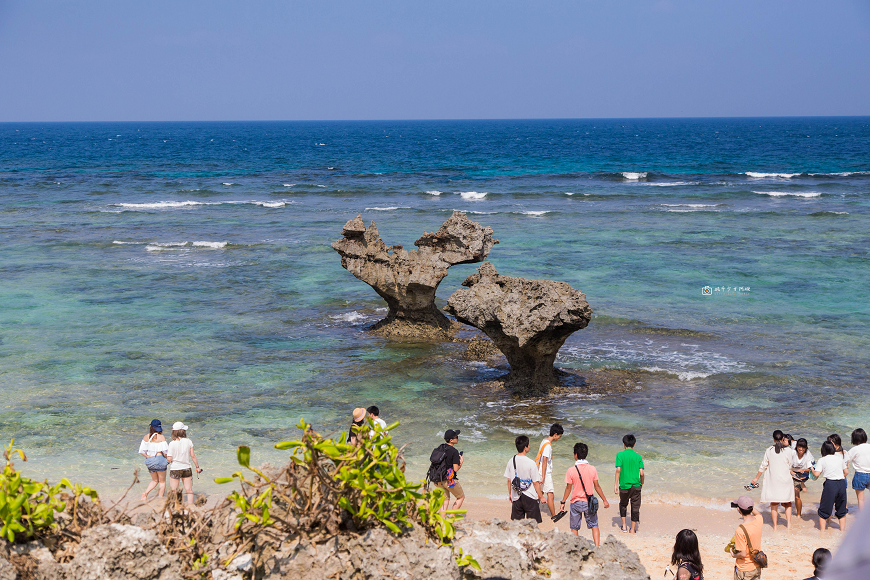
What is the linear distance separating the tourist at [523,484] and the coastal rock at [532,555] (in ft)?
11.1

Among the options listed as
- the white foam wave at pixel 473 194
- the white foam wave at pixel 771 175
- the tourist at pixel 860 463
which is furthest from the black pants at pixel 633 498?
the white foam wave at pixel 771 175

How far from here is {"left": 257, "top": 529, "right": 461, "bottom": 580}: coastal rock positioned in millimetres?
3934

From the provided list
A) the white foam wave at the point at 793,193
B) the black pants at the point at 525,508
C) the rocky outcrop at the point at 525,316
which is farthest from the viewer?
the white foam wave at the point at 793,193

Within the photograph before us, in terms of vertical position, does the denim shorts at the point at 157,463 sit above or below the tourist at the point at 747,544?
below

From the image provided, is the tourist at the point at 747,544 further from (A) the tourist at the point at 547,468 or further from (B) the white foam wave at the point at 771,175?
(B) the white foam wave at the point at 771,175

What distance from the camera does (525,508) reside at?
839 centimetres

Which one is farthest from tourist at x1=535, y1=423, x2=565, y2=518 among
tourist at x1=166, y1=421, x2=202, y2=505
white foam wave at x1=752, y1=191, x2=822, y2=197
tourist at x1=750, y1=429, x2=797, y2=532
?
white foam wave at x1=752, y1=191, x2=822, y2=197

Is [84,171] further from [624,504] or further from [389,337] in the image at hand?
[624,504]

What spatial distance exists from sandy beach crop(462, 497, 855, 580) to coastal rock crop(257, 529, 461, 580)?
4.29 m

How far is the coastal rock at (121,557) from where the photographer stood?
4.00m

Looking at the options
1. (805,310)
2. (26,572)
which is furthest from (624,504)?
(805,310)

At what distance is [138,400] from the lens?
13750 millimetres

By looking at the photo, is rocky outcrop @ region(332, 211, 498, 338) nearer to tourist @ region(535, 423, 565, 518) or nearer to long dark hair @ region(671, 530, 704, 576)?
tourist @ region(535, 423, 565, 518)

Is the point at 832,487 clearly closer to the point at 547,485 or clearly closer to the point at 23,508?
the point at 547,485
